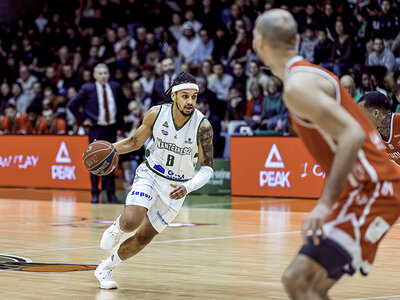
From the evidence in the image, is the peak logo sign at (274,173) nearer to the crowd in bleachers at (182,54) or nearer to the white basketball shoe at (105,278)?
the crowd in bleachers at (182,54)

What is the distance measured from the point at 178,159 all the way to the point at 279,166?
7513mm

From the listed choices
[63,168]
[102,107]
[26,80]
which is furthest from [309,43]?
[26,80]

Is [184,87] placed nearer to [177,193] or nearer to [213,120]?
[177,193]

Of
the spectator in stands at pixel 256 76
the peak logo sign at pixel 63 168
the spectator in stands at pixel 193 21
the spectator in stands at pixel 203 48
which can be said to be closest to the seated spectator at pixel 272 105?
the spectator in stands at pixel 256 76

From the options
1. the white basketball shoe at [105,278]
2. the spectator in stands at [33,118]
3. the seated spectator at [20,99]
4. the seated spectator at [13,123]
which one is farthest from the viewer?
the seated spectator at [20,99]

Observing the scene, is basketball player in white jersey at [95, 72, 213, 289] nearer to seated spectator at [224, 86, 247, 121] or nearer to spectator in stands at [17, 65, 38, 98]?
seated spectator at [224, 86, 247, 121]

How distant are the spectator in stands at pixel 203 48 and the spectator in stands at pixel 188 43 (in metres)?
0.15

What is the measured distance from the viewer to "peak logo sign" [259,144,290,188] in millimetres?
14227

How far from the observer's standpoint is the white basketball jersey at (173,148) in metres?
6.93

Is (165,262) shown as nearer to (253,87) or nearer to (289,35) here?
(289,35)

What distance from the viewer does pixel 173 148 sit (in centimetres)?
697

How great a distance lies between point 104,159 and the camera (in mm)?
6797

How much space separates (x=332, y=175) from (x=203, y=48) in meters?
Result: 15.6

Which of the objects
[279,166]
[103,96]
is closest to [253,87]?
[279,166]
